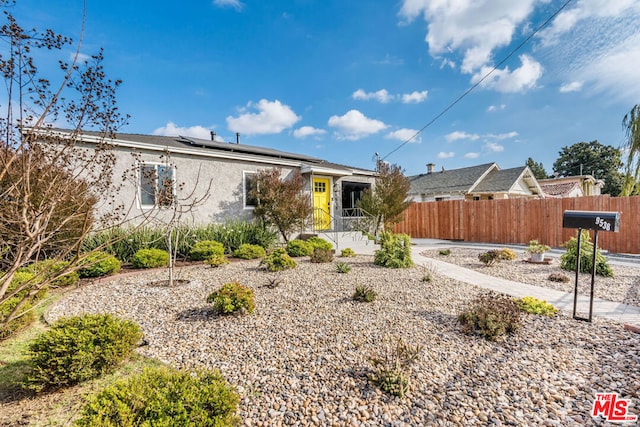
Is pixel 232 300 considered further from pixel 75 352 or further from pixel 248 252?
pixel 248 252

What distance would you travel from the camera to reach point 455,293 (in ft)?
17.2

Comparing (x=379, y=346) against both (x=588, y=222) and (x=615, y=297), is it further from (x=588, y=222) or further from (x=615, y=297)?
(x=615, y=297)

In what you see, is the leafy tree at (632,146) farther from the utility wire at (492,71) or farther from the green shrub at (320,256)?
the green shrub at (320,256)

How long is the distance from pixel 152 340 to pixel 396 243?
20.4 feet

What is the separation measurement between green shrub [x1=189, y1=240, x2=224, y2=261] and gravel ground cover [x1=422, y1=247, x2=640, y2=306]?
7080mm

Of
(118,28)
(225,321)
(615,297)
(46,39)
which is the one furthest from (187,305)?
(615,297)

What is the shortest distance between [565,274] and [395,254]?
4.03 meters

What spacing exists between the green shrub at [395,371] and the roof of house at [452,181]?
57.8 ft

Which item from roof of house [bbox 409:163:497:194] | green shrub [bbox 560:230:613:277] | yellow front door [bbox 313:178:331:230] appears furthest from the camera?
roof of house [bbox 409:163:497:194]

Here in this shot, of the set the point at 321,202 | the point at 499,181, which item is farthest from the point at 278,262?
the point at 499,181

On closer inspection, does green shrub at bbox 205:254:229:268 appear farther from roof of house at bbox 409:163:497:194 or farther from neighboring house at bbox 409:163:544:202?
roof of house at bbox 409:163:497:194

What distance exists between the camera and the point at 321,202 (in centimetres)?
1290

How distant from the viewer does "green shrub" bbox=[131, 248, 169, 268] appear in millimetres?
6963

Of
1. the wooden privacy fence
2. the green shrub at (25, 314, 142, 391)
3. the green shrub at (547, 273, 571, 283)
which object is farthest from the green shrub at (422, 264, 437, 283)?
the wooden privacy fence
